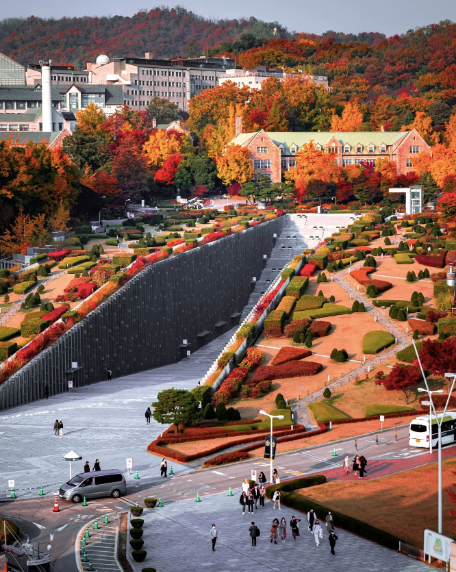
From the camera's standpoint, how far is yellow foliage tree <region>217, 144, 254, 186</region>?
147625 millimetres

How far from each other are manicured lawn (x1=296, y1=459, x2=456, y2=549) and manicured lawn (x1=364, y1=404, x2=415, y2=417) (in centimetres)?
1006

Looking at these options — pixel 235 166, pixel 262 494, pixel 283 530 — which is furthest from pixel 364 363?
pixel 235 166

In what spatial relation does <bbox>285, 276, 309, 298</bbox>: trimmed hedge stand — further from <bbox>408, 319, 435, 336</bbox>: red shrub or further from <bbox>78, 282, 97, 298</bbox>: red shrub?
<bbox>78, 282, 97, 298</bbox>: red shrub

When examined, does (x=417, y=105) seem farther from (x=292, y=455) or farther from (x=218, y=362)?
(x=292, y=455)

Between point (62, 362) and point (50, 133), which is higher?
point (50, 133)

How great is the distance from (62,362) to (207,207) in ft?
233

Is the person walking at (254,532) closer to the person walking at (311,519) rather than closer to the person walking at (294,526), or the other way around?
the person walking at (294,526)

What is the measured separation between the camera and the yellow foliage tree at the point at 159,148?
15700 cm

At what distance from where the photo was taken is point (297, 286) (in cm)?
9050

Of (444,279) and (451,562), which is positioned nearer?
(451,562)

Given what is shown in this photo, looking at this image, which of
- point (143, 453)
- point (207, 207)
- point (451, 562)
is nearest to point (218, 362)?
point (143, 453)

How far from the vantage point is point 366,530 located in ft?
142

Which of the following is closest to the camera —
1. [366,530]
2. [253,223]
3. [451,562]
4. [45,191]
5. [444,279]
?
[451,562]

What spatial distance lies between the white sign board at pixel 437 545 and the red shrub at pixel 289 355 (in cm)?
3395
